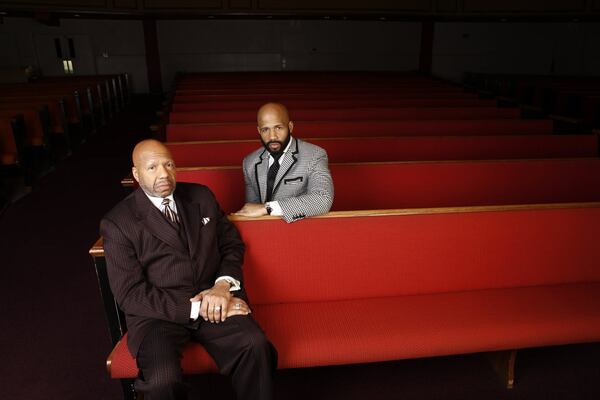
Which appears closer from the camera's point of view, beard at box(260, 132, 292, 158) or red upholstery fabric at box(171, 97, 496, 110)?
beard at box(260, 132, 292, 158)

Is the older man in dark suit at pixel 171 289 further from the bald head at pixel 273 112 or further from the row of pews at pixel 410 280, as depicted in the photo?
the bald head at pixel 273 112

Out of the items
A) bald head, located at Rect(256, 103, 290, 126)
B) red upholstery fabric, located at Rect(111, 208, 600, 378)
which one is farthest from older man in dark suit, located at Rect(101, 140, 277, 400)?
bald head, located at Rect(256, 103, 290, 126)

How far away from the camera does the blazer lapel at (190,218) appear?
1.74m

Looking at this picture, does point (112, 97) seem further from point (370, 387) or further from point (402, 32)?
point (370, 387)

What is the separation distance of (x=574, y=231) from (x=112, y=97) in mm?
9257

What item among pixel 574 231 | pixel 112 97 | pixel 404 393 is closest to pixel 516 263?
pixel 574 231

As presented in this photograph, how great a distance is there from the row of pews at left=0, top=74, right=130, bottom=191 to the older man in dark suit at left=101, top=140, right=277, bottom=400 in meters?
3.40

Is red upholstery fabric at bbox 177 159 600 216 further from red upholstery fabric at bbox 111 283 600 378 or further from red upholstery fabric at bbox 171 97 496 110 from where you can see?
red upholstery fabric at bbox 171 97 496 110

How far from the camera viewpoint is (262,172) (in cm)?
222

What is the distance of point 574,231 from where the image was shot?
6.81 feet

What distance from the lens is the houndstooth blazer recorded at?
208cm

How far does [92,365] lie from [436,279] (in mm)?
1658

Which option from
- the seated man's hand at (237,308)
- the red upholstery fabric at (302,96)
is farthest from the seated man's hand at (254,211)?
the red upholstery fabric at (302,96)

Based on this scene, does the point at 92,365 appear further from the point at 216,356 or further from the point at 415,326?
the point at 415,326
